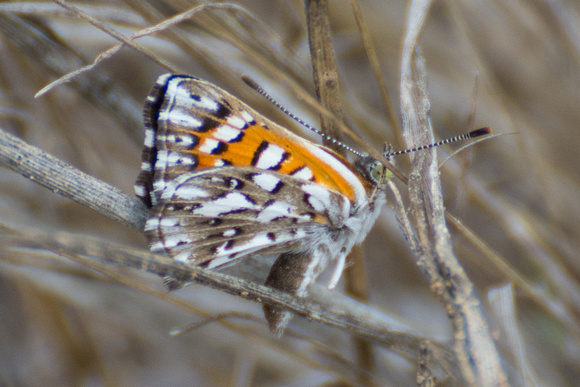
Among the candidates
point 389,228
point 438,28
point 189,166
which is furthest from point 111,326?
point 438,28

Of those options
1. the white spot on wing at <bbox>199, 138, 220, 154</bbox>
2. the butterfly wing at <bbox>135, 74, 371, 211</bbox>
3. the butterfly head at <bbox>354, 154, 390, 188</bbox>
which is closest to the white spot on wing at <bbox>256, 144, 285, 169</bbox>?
the butterfly wing at <bbox>135, 74, 371, 211</bbox>

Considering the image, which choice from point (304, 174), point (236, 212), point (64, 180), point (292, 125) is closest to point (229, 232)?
point (236, 212)

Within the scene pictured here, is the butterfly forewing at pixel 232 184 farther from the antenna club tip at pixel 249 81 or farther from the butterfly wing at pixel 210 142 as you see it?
the antenna club tip at pixel 249 81

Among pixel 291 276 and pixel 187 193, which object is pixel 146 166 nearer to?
pixel 187 193

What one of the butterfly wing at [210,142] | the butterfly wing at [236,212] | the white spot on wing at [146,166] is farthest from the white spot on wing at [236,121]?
the white spot on wing at [146,166]

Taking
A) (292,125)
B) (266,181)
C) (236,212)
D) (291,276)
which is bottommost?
(291,276)

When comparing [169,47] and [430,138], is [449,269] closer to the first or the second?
[430,138]
